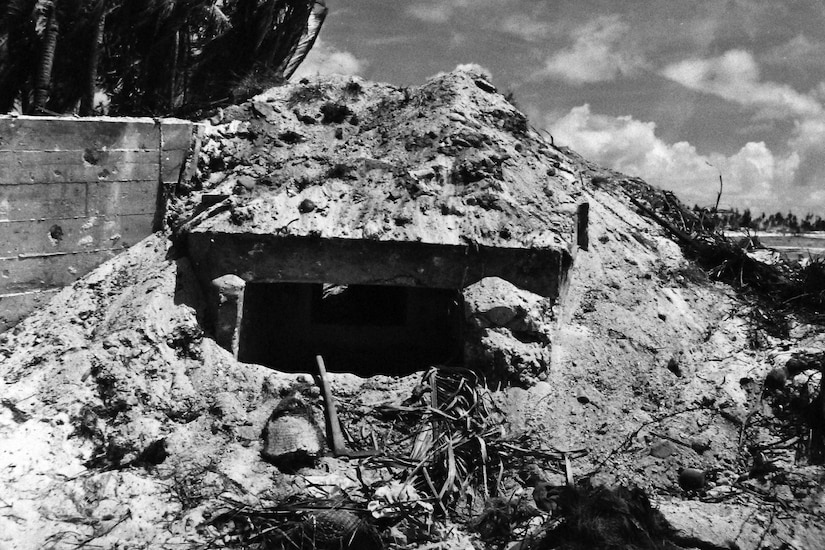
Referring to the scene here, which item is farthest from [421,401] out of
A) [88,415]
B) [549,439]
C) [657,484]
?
[88,415]

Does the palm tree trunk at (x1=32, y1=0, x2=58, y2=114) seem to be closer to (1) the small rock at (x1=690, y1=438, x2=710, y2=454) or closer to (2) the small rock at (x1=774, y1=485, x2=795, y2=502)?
(1) the small rock at (x1=690, y1=438, x2=710, y2=454)

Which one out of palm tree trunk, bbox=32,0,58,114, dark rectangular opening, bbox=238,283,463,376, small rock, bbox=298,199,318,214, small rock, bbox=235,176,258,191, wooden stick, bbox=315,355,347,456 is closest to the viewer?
wooden stick, bbox=315,355,347,456

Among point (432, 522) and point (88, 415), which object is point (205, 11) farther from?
point (432, 522)

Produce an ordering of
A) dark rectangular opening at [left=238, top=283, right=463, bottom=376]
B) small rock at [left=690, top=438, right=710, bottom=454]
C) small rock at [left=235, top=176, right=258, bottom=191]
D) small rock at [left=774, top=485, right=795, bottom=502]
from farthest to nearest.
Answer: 1. dark rectangular opening at [left=238, top=283, right=463, bottom=376]
2. small rock at [left=235, top=176, right=258, bottom=191]
3. small rock at [left=690, top=438, right=710, bottom=454]
4. small rock at [left=774, top=485, right=795, bottom=502]

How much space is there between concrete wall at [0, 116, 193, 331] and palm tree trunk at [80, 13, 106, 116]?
5851mm

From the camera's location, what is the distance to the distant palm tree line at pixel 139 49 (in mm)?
11773

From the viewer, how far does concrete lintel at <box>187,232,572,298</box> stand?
6609 mm

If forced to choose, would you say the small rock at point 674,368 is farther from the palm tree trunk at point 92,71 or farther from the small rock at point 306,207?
the palm tree trunk at point 92,71

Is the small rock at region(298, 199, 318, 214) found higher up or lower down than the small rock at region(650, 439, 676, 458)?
higher up

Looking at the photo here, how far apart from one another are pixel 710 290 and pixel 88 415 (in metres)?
5.89

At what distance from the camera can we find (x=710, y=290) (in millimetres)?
7797

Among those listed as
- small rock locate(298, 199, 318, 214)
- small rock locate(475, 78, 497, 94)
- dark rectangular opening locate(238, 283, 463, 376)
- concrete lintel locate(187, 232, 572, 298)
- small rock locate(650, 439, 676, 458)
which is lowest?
small rock locate(650, 439, 676, 458)

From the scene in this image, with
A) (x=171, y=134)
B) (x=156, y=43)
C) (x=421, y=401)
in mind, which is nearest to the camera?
(x=421, y=401)

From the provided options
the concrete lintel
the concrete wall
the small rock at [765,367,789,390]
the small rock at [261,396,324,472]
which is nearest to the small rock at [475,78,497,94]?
the concrete lintel
